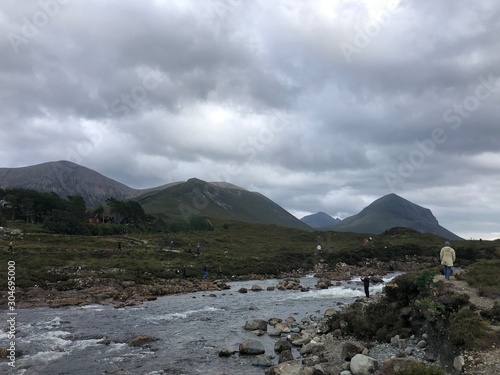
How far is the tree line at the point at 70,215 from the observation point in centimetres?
10019

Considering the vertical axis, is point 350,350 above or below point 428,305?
below

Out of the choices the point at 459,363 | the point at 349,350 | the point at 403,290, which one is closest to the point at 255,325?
the point at 349,350

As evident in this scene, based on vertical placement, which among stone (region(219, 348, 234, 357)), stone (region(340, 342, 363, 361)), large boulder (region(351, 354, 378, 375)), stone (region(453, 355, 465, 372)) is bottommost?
stone (region(219, 348, 234, 357))

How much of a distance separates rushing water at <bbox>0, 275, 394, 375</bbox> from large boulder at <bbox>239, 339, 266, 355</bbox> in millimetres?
613

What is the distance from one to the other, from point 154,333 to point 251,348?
337 inches

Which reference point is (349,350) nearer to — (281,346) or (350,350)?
(350,350)

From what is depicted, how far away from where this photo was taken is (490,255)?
90250 mm

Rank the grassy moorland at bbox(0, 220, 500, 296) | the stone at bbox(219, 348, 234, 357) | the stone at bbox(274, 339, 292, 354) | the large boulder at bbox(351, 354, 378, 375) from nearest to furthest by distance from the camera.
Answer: the large boulder at bbox(351, 354, 378, 375) → the stone at bbox(219, 348, 234, 357) → the stone at bbox(274, 339, 292, 354) → the grassy moorland at bbox(0, 220, 500, 296)

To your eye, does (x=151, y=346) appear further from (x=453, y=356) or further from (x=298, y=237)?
(x=298, y=237)

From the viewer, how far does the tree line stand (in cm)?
10019

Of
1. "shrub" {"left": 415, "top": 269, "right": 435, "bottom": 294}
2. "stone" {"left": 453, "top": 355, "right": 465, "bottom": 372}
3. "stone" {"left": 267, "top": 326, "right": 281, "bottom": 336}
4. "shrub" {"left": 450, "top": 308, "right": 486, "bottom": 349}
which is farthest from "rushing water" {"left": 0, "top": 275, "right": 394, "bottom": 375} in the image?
"shrub" {"left": 415, "top": 269, "right": 435, "bottom": 294}

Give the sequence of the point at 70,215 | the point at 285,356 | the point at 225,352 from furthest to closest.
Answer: the point at 70,215
the point at 225,352
the point at 285,356

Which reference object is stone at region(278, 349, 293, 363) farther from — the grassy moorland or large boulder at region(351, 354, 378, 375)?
the grassy moorland

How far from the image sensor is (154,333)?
2645 centimetres
